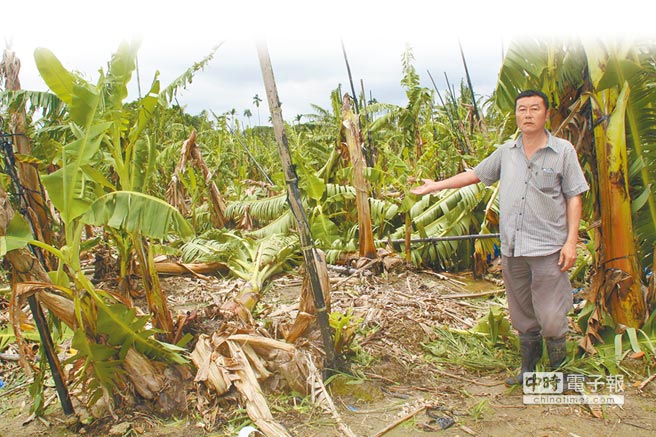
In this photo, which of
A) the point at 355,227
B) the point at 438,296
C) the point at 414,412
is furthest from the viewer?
the point at 355,227

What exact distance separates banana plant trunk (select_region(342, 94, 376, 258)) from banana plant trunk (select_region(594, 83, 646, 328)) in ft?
8.99

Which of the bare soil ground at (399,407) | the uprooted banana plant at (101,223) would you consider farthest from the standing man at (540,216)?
the uprooted banana plant at (101,223)

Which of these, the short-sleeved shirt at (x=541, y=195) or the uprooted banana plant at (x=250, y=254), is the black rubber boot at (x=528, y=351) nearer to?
the short-sleeved shirt at (x=541, y=195)

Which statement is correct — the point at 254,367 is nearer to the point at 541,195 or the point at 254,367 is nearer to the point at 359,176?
the point at 541,195

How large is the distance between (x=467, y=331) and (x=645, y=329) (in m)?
1.16

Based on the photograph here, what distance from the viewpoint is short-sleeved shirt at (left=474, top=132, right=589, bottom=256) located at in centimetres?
267

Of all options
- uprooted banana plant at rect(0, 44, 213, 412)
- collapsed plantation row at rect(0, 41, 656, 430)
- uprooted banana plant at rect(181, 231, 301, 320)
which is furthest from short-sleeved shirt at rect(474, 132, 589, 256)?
uprooted banana plant at rect(181, 231, 301, 320)

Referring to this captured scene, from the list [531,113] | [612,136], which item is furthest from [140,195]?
[612,136]

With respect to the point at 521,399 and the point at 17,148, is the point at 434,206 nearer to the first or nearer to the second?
the point at 521,399

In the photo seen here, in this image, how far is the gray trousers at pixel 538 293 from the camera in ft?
9.05

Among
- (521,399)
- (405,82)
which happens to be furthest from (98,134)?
(405,82)

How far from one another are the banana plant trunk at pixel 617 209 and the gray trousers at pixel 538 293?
1.69 feet

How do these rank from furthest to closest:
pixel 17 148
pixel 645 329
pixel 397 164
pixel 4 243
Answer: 1. pixel 397 164
2. pixel 17 148
3. pixel 645 329
4. pixel 4 243

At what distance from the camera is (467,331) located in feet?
12.2
